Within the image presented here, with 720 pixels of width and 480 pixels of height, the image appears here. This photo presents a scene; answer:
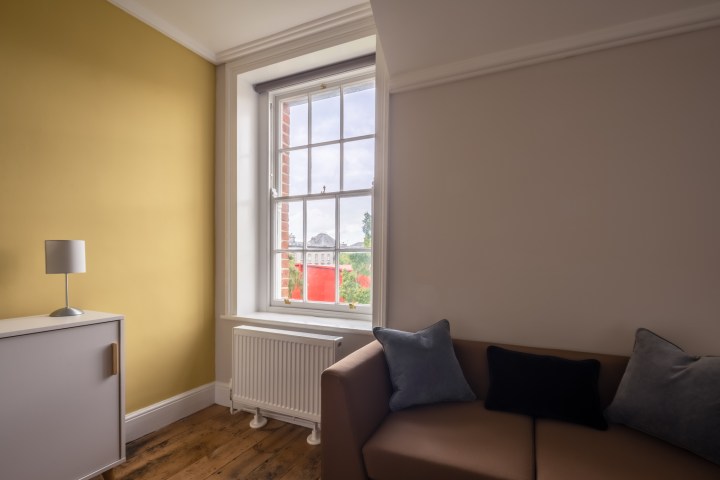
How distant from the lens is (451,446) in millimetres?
1545

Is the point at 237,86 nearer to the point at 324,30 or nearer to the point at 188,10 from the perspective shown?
the point at 188,10

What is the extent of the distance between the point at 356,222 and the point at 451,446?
176 centimetres

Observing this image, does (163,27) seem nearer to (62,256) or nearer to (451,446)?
(62,256)

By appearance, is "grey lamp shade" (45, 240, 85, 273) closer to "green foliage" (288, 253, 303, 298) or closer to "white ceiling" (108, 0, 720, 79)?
"green foliage" (288, 253, 303, 298)

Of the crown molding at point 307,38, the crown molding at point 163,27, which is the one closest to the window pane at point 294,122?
the crown molding at point 307,38

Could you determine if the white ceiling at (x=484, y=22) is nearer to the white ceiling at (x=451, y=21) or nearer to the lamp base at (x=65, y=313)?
the white ceiling at (x=451, y=21)

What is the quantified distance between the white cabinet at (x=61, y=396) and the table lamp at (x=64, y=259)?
83 mm

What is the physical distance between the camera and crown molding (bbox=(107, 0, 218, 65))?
2.50m

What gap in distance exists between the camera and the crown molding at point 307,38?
2564 millimetres

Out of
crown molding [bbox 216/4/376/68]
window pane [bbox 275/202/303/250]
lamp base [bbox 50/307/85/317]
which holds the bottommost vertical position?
lamp base [bbox 50/307/85/317]

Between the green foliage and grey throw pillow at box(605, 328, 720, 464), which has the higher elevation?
the green foliage

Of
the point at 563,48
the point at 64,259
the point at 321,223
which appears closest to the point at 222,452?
the point at 64,259

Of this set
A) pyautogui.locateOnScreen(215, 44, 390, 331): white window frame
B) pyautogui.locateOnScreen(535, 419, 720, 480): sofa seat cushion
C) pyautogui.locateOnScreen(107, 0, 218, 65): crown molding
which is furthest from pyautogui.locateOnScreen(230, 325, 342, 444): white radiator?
pyautogui.locateOnScreen(107, 0, 218, 65): crown molding

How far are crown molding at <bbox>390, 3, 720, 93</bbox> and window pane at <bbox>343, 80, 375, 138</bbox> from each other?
43cm
